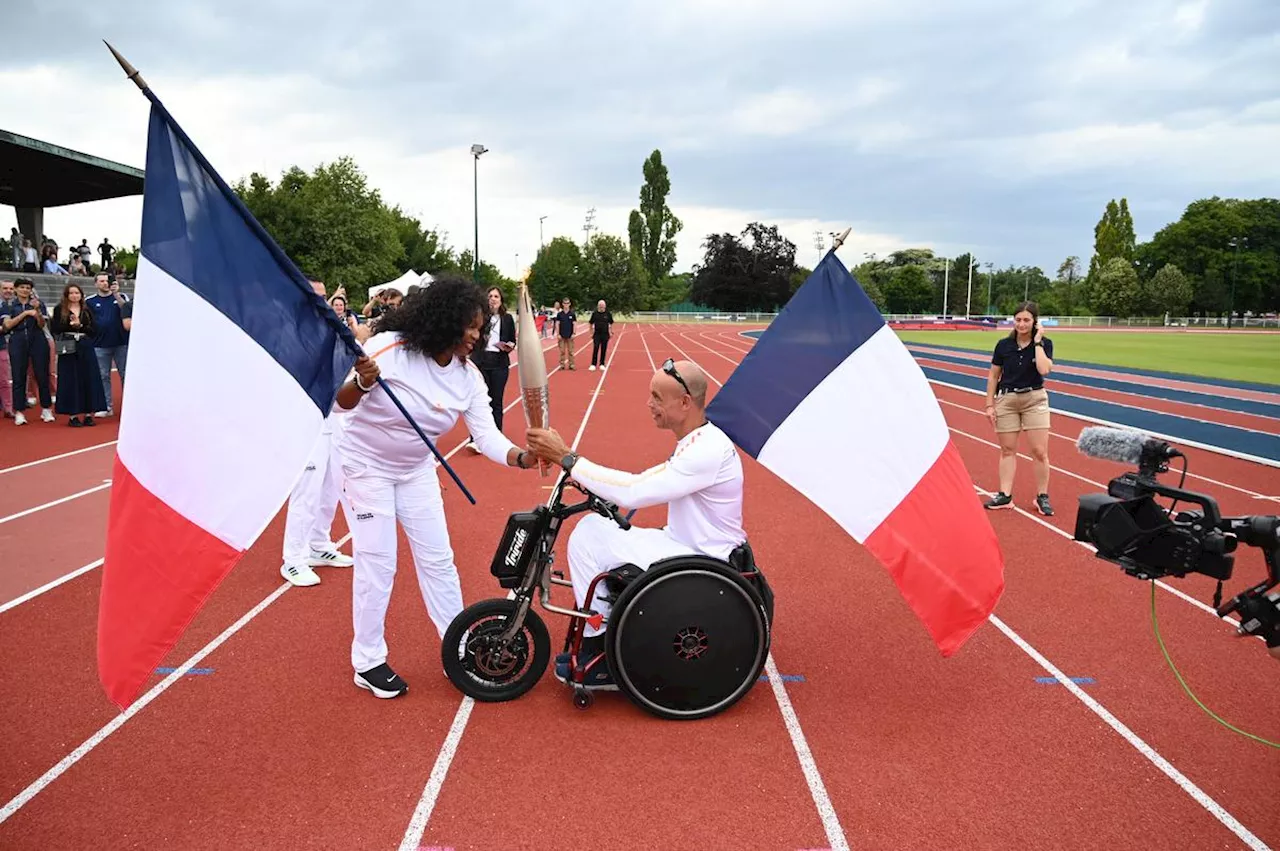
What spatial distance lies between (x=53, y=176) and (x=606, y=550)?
→ 1375 inches

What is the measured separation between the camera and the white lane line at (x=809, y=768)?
313cm

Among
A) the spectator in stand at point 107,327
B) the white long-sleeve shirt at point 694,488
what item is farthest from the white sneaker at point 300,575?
the spectator in stand at point 107,327

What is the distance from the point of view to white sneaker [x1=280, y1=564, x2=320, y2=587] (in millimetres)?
5734

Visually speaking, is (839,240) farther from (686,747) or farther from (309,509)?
(309,509)

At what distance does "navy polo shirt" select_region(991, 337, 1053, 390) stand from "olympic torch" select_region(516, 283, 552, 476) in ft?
17.7

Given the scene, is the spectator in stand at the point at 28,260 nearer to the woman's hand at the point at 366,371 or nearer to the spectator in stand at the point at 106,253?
the spectator in stand at the point at 106,253

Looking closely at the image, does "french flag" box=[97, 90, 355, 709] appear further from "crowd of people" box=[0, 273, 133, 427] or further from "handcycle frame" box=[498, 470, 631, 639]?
"crowd of people" box=[0, 273, 133, 427]

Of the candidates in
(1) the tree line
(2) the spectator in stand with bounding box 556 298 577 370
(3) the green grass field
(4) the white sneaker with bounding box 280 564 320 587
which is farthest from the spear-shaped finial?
(1) the tree line

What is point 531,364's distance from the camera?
3.72 metres

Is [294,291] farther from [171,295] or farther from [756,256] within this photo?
[756,256]

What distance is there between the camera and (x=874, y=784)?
347 centimetres

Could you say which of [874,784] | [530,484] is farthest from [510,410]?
[874,784]

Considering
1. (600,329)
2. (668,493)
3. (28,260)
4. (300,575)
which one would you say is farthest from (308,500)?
(28,260)

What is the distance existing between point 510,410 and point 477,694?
36.0 feet
